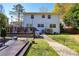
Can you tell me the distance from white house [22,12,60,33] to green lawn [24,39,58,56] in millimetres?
188

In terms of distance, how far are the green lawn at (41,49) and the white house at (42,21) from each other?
19 cm

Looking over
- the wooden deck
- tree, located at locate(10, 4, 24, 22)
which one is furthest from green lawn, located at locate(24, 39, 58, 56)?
tree, located at locate(10, 4, 24, 22)

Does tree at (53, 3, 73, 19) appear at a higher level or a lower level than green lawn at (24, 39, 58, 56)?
higher

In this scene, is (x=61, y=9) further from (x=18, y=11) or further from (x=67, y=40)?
(x=18, y=11)

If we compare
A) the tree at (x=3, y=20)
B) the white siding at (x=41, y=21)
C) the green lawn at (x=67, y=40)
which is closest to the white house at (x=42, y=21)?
the white siding at (x=41, y=21)

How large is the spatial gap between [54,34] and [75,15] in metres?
0.44

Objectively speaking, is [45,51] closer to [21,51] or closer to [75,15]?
[21,51]

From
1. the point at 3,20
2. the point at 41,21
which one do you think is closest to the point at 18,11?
the point at 3,20

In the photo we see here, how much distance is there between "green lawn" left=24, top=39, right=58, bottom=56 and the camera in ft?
16.8

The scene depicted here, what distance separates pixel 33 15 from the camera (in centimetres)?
534

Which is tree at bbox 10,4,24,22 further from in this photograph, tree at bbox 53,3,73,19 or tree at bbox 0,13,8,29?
tree at bbox 53,3,73,19

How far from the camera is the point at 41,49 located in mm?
5199

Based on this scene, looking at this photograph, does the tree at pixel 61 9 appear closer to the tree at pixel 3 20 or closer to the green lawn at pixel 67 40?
the green lawn at pixel 67 40

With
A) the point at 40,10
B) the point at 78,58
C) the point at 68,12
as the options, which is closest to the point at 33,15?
the point at 40,10
